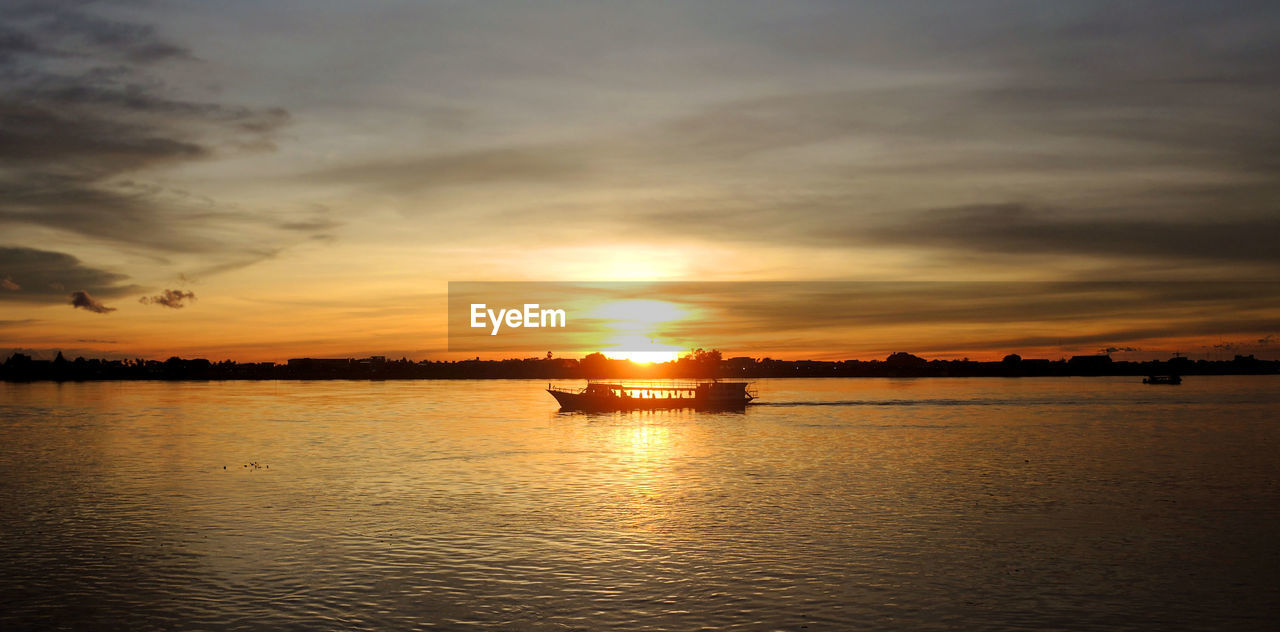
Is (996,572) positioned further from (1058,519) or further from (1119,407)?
(1119,407)

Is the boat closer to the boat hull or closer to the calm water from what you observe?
the boat hull

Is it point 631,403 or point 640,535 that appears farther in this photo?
point 631,403

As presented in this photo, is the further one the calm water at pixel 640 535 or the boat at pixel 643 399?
the boat at pixel 643 399

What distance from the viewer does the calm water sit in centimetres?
2845

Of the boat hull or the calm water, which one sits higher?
the boat hull

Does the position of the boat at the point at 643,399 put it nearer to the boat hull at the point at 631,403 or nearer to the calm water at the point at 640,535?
the boat hull at the point at 631,403

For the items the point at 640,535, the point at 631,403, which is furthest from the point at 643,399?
the point at 640,535

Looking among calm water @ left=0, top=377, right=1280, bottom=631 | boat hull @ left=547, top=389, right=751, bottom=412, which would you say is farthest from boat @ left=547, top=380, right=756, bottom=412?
calm water @ left=0, top=377, right=1280, bottom=631

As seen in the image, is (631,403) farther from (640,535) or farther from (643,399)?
(640,535)

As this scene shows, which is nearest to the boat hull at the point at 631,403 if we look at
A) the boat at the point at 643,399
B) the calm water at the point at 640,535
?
the boat at the point at 643,399

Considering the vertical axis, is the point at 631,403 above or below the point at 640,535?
above

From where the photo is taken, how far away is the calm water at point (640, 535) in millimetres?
28453

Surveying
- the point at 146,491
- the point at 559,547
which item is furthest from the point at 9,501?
the point at 559,547

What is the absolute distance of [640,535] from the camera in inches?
1593
